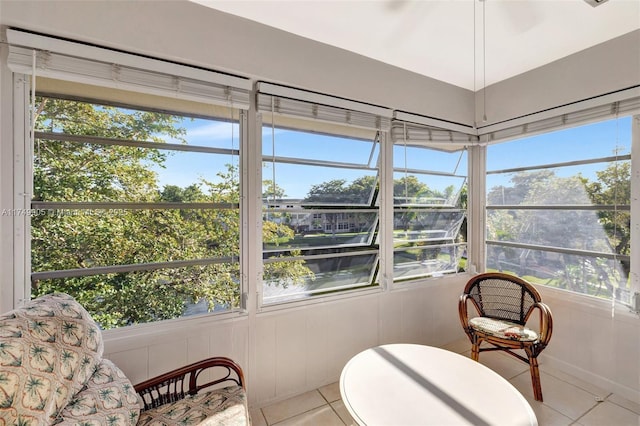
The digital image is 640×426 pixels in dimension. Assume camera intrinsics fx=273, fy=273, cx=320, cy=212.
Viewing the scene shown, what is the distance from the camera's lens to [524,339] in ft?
6.95

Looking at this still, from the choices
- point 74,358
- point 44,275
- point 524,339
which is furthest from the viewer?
point 524,339

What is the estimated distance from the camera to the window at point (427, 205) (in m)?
2.74

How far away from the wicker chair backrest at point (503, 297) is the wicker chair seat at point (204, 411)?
86.5 inches

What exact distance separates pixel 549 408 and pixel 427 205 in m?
1.87

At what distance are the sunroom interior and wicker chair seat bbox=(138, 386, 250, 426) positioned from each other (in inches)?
15.2

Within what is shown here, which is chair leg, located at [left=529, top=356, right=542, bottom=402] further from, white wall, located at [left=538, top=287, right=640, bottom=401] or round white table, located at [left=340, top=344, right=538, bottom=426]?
round white table, located at [left=340, top=344, right=538, bottom=426]

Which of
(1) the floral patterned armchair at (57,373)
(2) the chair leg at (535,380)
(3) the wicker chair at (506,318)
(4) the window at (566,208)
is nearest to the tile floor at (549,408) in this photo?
(2) the chair leg at (535,380)

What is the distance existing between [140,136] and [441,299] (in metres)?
3.11

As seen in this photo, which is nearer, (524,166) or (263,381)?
(263,381)

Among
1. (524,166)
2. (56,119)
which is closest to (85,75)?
(56,119)

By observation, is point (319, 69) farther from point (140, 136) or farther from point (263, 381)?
point (263, 381)

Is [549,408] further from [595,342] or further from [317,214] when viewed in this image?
A: [317,214]

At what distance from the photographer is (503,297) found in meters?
2.59

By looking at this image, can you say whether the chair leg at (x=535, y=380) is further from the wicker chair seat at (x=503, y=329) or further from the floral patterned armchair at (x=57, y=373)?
the floral patterned armchair at (x=57, y=373)
